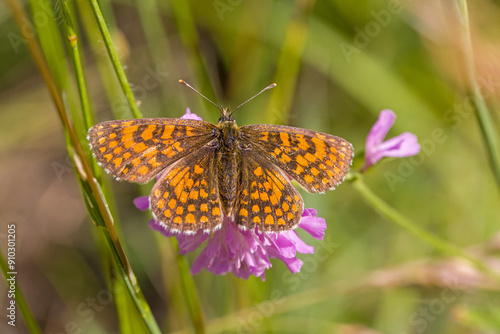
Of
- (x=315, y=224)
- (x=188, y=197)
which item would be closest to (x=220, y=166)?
(x=188, y=197)

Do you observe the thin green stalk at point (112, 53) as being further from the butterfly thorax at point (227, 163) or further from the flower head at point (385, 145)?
the flower head at point (385, 145)

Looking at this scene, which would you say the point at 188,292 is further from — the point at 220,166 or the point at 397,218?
the point at 397,218

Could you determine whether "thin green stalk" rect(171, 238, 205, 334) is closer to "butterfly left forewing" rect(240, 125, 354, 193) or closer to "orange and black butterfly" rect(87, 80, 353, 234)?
"orange and black butterfly" rect(87, 80, 353, 234)

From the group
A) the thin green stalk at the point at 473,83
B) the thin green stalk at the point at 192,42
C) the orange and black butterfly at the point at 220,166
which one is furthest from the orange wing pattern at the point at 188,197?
the thin green stalk at the point at 473,83

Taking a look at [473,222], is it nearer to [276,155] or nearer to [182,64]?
[276,155]

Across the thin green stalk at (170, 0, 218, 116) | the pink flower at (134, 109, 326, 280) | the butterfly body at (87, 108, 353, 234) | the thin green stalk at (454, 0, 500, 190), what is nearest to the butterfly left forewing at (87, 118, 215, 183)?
the butterfly body at (87, 108, 353, 234)

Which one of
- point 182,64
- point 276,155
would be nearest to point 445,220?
point 276,155

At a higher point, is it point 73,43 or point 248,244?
point 73,43
